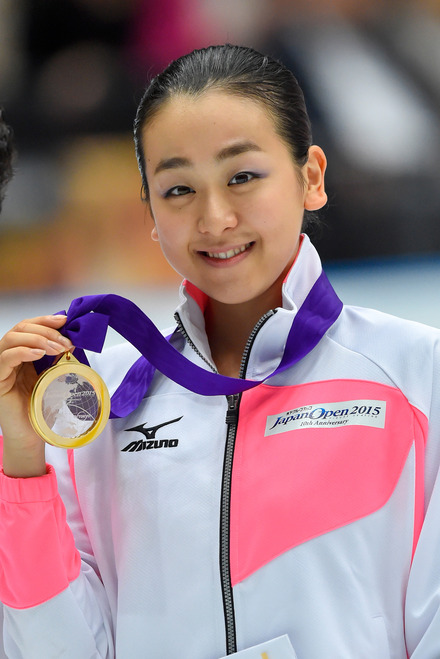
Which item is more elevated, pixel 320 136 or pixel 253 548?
pixel 320 136

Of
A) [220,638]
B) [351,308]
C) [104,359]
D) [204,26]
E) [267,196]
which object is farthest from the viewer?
[204,26]

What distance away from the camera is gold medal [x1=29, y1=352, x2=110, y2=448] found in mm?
1507

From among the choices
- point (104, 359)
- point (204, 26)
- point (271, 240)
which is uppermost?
point (204, 26)

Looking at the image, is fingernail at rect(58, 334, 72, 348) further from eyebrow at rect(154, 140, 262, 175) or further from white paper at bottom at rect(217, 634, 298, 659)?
white paper at bottom at rect(217, 634, 298, 659)

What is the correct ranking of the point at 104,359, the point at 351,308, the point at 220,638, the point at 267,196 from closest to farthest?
the point at 220,638 < the point at 267,196 < the point at 351,308 < the point at 104,359

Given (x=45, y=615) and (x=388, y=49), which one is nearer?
(x=45, y=615)

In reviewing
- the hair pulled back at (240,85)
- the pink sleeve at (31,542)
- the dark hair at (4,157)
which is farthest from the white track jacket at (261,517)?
the dark hair at (4,157)

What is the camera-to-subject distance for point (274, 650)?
4.68 feet

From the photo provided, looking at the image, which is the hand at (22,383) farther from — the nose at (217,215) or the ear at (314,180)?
the ear at (314,180)

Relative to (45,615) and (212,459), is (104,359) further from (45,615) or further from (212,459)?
(45,615)

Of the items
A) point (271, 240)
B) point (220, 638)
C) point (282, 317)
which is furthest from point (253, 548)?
point (271, 240)

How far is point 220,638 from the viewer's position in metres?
1.47

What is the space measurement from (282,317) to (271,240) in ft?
0.46

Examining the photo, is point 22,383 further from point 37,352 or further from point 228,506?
point 228,506
